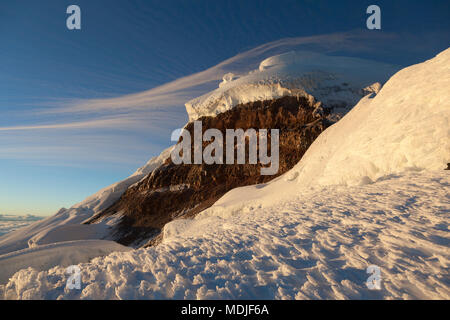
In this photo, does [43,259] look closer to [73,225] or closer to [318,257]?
[318,257]

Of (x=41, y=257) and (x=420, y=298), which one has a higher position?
(x=420, y=298)

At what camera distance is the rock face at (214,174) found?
25375mm

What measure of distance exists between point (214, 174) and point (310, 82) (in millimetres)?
14662

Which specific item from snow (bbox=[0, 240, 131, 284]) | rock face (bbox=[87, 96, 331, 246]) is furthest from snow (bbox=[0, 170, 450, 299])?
rock face (bbox=[87, 96, 331, 246])

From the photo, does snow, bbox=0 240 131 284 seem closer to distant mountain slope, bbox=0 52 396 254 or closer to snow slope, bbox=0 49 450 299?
snow slope, bbox=0 49 450 299

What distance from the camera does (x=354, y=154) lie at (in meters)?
8.12

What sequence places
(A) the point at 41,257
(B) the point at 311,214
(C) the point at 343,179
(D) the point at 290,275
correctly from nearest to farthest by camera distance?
1. (D) the point at 290,275
2. (B) the point at 311,214
3. (C) the point at 343,179
4. (A) the point at 41,257

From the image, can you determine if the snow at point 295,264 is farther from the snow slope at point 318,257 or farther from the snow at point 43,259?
the snow at point 43,259

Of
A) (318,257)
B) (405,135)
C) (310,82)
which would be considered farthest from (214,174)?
(318,257)

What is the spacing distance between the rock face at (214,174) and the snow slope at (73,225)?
10.5ft

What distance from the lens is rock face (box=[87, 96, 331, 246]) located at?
25375 millimetres
